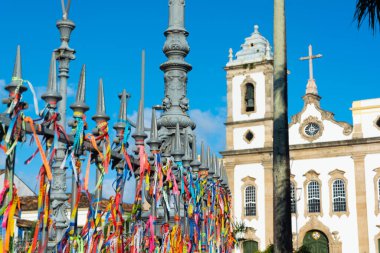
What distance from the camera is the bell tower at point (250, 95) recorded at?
121ft

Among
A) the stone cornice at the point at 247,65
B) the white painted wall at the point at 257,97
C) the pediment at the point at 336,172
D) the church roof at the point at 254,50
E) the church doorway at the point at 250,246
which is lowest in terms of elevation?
the church doorway at the point at 250,246

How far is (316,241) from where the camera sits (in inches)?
1367

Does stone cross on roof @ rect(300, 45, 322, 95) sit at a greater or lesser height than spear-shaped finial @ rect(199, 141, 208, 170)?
greater

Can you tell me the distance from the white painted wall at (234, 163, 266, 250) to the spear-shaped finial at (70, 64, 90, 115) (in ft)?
104

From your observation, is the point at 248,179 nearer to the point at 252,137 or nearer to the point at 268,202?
the point at 268,202

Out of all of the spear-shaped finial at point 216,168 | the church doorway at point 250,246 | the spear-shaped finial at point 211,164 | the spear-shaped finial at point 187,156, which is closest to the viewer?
the spear-shaped finial at point 187,156

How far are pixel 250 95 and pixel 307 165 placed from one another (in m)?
5.91

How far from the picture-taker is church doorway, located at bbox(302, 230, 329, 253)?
3456 cm

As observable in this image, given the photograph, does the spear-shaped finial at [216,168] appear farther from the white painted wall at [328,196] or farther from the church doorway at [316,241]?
the church doorway at [316,241]

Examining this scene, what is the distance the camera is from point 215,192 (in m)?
8.43

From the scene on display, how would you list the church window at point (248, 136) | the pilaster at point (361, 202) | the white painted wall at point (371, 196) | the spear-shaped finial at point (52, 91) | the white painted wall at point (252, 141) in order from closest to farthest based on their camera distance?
the spear-shaped finial at point (52, 91)
the white painted wall at point (371, 196)
the pilaster at point (361, 202)
the white painted wall at point (252, 141)
the church window at point (248, 136)

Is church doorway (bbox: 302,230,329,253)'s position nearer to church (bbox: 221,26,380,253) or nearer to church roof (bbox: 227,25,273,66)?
church (bbox: 221,26,380,253)

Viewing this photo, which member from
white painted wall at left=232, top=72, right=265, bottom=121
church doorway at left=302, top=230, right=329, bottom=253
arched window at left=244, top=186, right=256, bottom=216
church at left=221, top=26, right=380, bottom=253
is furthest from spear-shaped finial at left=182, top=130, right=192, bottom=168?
white painted wall at left=232, top=72, right=265, bottom=121

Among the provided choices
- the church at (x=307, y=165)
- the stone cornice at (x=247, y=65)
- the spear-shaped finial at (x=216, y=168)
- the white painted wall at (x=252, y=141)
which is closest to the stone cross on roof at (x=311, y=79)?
the church at (x=307, y=165)
